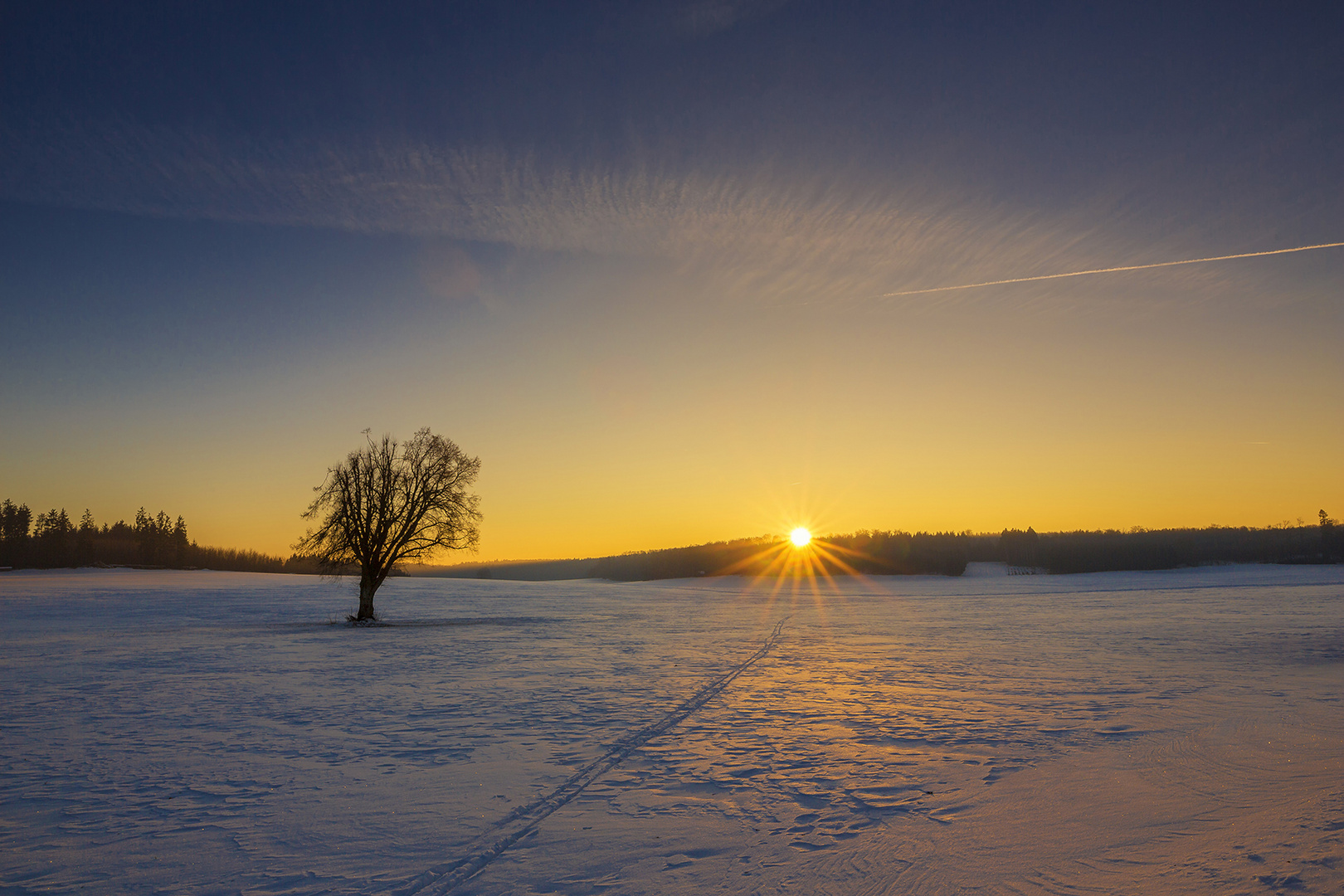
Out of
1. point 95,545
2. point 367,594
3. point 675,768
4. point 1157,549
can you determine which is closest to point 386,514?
point 367,594

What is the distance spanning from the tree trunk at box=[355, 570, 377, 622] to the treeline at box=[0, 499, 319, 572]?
6860 centimetres

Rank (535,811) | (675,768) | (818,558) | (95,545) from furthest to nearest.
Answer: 1. (818,558)
2. (95,545)
3. (675,768)
4. (535,811)

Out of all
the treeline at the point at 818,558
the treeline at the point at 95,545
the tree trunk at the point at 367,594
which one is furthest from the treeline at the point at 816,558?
the tree trunk at the point at 367,594

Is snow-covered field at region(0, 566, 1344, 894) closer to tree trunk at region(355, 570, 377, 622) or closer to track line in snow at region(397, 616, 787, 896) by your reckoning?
track line in snow at region(397, 616, 787, 896)

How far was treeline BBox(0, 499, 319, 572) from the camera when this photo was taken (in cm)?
10331

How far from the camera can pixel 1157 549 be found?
127562mm

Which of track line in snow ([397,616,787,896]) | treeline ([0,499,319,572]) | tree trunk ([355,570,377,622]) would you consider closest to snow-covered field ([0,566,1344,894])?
track line in snow ([397,616,787,896])

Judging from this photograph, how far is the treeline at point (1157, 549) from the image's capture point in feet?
415

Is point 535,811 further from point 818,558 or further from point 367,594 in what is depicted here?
point 818,558

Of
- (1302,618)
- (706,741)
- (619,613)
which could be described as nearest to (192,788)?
(706,741)

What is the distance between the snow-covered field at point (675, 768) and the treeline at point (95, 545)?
90.3 metres

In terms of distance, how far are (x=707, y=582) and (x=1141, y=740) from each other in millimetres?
102448

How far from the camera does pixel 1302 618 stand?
33.2 meters

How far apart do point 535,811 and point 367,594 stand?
32.0 m
